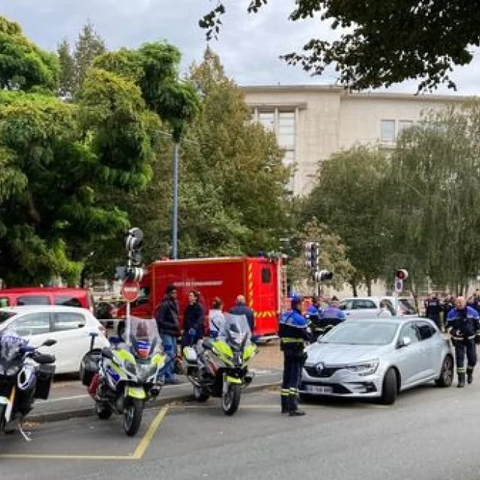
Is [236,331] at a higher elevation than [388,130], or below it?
below

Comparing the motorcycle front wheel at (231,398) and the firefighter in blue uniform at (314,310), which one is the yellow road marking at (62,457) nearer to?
the motorcycle front wheel at (231,398)

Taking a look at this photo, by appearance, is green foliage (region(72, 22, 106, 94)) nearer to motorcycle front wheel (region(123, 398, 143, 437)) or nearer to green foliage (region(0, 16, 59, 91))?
green foliage (region(0, 16, 59, 91))

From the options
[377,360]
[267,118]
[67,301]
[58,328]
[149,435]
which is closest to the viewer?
[149,435]

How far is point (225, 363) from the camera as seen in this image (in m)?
11.8

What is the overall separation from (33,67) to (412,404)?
16.2 meters

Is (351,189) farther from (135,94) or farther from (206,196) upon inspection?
(135,94)

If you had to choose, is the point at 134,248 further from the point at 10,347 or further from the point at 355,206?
the point at 355,206

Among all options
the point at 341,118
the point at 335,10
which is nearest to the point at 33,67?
the point at 335,10

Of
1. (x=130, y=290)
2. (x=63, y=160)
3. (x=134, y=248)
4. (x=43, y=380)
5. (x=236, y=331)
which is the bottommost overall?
(x=43, y=380)

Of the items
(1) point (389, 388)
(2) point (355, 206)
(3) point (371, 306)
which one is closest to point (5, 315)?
(1) point (389, 388)

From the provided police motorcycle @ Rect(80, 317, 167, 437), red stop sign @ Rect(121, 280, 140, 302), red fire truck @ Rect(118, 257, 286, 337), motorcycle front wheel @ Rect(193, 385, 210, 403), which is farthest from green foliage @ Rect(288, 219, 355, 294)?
police motorcycle @ Rect(80, 317, 167, 437)

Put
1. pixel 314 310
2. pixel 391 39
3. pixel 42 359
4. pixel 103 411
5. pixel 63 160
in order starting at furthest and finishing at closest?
pixel 63 160
pixel 314 310
pixel 103 411
pixel 42 359
pixel 391 39

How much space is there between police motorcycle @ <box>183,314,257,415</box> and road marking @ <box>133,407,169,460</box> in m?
0.76

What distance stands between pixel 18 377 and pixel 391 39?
5386 mm
